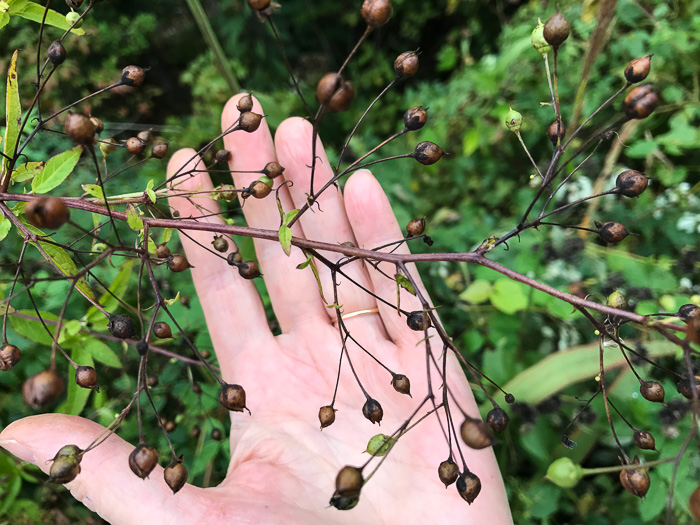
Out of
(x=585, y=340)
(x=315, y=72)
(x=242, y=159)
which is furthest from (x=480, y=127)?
(x=315, y=72)

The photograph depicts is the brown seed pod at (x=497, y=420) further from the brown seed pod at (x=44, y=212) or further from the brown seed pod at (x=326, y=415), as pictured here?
the brown seed pod at (x=44, y=212)

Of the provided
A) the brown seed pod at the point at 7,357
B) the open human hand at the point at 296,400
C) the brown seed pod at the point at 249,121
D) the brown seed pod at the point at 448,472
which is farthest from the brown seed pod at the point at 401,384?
the brown seed pod at the point at 7,357

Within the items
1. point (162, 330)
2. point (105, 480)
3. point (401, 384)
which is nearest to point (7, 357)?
point (162, 330)

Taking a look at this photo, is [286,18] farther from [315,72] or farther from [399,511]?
[399,511]

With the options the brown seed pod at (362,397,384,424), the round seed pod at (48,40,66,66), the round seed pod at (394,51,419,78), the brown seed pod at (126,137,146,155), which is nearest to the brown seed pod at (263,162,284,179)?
the brown seed pod at (126,137,146,155)

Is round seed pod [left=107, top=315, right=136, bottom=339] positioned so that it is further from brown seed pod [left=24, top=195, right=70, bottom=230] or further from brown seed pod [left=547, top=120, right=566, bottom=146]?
brown seed pod [left=547, top=120, right=566, bottom=146]

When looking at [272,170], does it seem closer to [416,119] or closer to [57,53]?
[416,119]
